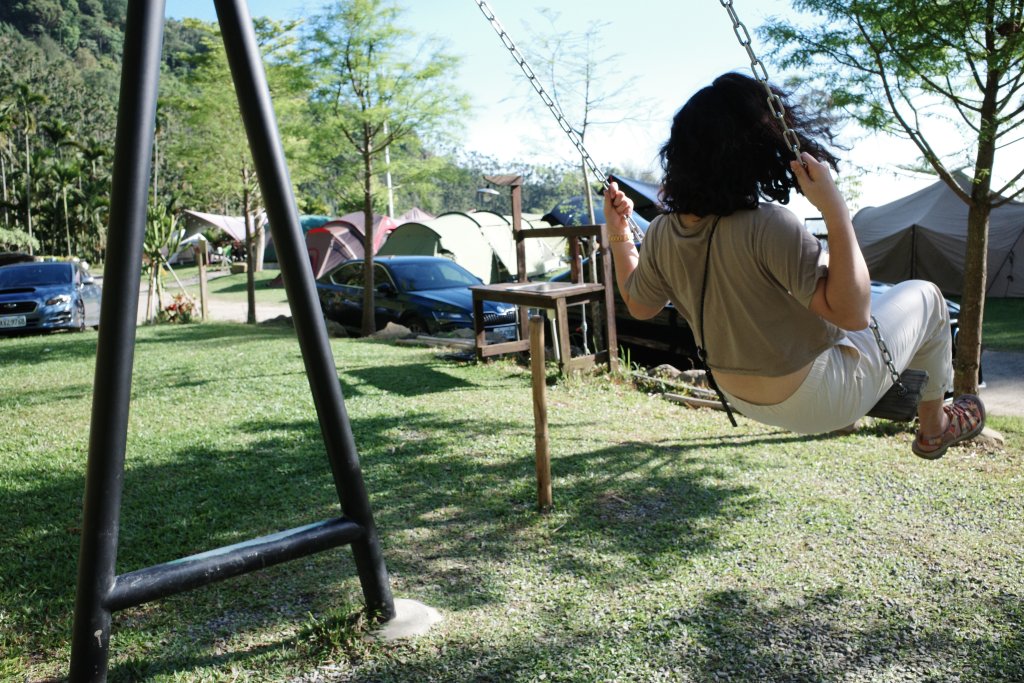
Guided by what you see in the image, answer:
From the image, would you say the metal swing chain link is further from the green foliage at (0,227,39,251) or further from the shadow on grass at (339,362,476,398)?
the green foliage at (0,227,39,251)

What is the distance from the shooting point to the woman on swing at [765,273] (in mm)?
2436

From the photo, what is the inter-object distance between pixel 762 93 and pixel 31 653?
3376 mm

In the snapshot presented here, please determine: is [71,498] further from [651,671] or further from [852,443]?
[852,443]

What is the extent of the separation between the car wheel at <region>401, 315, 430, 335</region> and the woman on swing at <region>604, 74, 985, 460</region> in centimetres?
1039

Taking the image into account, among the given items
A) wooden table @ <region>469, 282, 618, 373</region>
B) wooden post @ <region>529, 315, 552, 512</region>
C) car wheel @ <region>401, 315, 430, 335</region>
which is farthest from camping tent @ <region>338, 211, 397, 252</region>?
wooden post @ <region>529, 315, 552, 512</region>

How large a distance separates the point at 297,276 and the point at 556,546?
1962mm

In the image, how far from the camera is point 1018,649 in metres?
3.20

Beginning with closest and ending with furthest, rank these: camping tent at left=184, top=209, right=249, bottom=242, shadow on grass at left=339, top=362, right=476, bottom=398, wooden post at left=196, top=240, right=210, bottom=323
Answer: shadow on grass at left=339, top=362, right=476, bottom=398
wooden post at left=196, top=240, right=210, bottom=323
camping tent at left=184, top=209, right=249, bottom=242

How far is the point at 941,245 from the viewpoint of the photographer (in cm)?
1761

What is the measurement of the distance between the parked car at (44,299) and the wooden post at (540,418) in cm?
1368

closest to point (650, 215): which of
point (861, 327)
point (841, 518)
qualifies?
point (841, 518)

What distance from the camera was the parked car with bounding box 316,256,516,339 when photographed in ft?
42.0

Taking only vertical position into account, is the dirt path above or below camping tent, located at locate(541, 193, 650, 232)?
below

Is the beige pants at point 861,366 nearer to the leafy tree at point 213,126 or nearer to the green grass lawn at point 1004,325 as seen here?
the green grass lawn at point 1004,325
